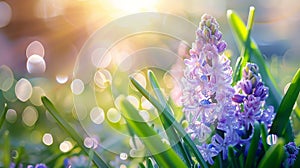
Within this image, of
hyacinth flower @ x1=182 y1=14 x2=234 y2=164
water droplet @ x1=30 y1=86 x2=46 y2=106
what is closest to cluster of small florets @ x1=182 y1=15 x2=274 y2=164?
hyacinth flower @ x1=182 y1=14 x2=234 y2=164

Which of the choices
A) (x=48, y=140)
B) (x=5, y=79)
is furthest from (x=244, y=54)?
(x=5, y=79)

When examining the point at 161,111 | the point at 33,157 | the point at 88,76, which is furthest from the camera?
the point at 88,76

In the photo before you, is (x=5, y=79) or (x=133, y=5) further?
(x=133, y=5)

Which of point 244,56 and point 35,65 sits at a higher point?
point 244,56

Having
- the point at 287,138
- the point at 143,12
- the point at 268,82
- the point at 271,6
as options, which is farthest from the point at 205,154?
the point at 271,6

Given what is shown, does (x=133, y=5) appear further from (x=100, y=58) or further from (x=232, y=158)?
(x=232, y=158)

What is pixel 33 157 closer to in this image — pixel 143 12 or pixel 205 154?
pixel 205 154

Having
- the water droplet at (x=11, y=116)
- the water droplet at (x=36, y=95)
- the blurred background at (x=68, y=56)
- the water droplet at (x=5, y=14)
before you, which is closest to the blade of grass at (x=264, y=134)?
the blurred background at (x=68, y=56)
